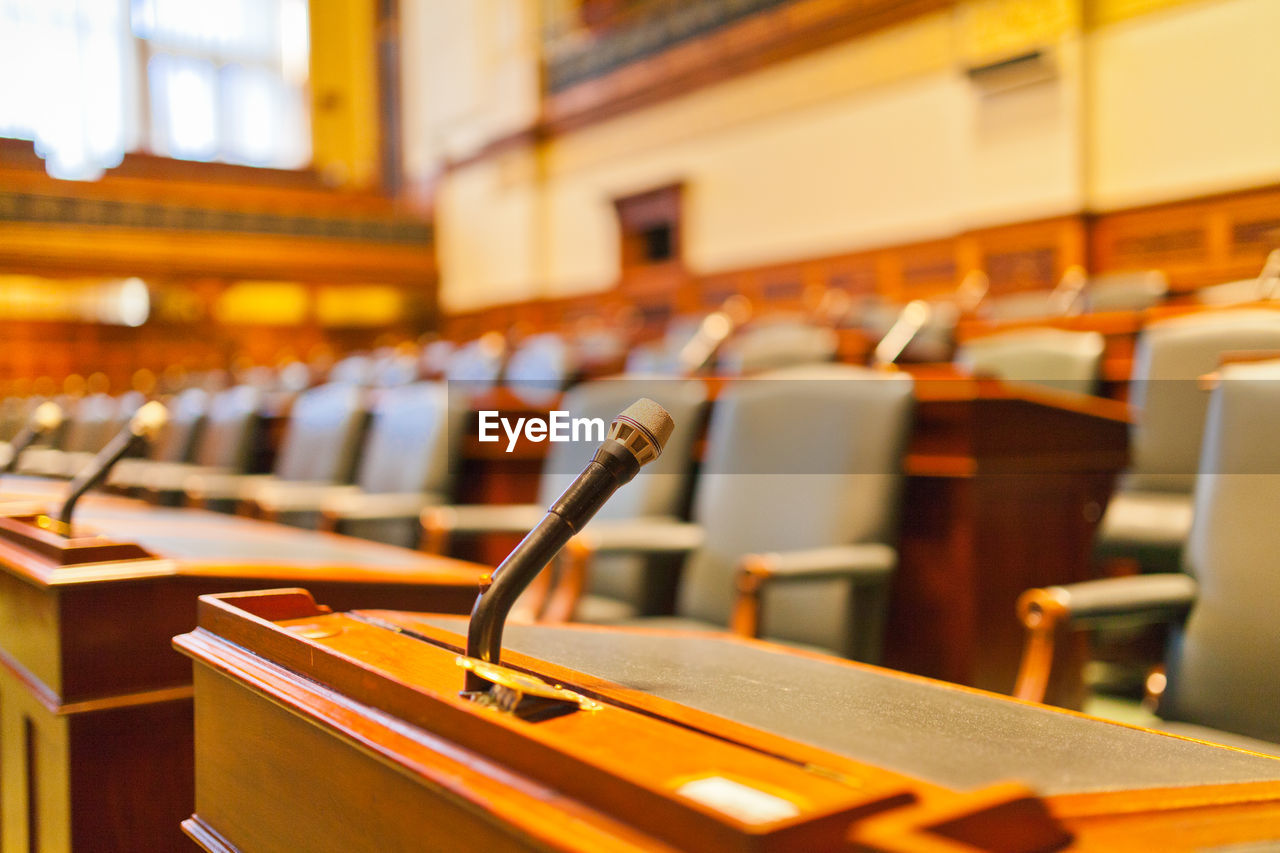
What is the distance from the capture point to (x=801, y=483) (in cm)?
109

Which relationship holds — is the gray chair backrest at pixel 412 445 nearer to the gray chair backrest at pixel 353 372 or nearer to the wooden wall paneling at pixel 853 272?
the gray chair backrest at pixel 353 372

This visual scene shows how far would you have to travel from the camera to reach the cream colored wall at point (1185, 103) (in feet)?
9.68

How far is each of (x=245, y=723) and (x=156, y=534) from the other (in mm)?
577

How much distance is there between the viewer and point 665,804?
27 cm

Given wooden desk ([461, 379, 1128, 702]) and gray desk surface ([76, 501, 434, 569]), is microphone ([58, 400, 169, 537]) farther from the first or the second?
wooden desk ([461, 379, 1128, 702])

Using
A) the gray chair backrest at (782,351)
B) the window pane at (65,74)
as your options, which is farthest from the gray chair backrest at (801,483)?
the window pane at (65,74)

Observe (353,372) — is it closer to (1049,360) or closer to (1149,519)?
(1049,360)

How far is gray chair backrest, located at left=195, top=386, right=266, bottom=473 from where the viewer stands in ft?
6.96

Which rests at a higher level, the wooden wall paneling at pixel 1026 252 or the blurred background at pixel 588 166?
the blurred background at pixel 588 166

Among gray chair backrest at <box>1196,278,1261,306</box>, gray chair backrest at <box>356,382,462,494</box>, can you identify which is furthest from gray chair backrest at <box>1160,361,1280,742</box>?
gray chair backrest at <box>1196,278,1261,306</box>

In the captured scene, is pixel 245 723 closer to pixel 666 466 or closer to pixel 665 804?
pixel 665 804

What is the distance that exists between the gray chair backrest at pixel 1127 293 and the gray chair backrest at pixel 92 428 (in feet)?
8.68

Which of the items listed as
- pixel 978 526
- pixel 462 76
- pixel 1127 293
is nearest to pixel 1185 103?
pixel 1127 293

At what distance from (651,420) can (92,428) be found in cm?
286
